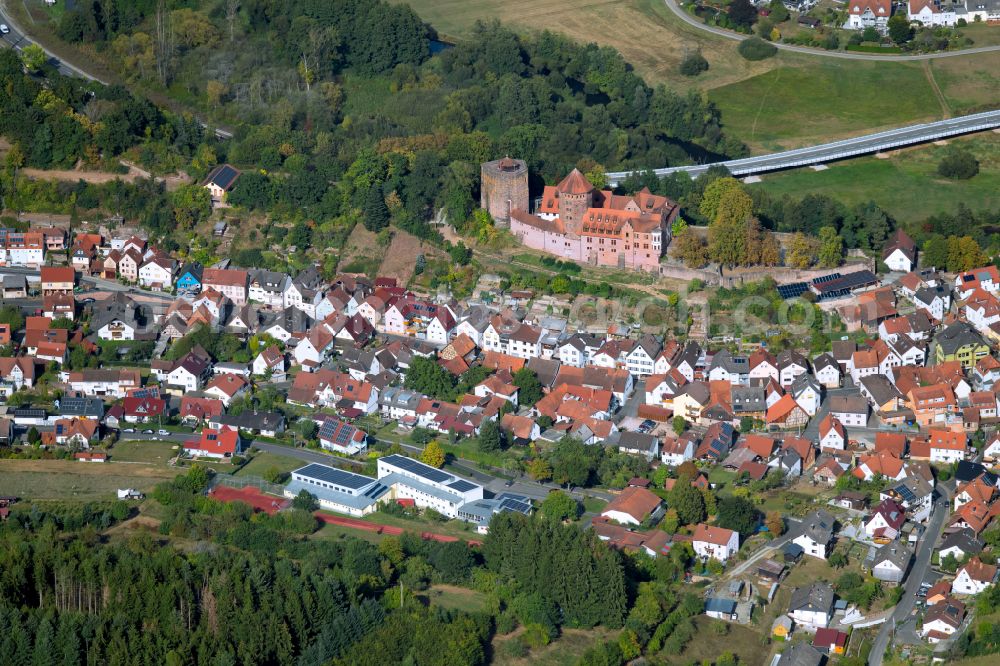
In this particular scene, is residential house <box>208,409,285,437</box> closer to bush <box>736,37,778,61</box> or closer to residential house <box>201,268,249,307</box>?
residential house <box>201,268,249,307</box>

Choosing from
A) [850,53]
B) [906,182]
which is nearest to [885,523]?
[906,182]

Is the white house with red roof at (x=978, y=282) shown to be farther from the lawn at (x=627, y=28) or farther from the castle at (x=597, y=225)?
the lawn at (x=627, y=28)

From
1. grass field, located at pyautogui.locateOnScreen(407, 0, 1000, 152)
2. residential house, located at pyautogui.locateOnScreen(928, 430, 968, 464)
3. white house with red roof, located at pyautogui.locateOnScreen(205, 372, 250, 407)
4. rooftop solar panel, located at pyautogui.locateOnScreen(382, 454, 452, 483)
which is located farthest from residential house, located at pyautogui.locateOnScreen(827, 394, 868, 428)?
grass field, located at pyautogui.locateOnScreen(407, 0, 1000, 152)

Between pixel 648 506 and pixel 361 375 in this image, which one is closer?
pixel 648 506

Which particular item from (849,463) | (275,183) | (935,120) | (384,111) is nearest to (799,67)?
(935,120)

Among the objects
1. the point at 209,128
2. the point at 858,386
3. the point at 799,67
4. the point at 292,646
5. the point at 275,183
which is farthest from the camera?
the point at 799,67

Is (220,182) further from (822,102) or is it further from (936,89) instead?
(936,89)

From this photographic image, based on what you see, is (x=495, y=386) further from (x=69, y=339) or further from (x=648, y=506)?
(x=69, y=339)
